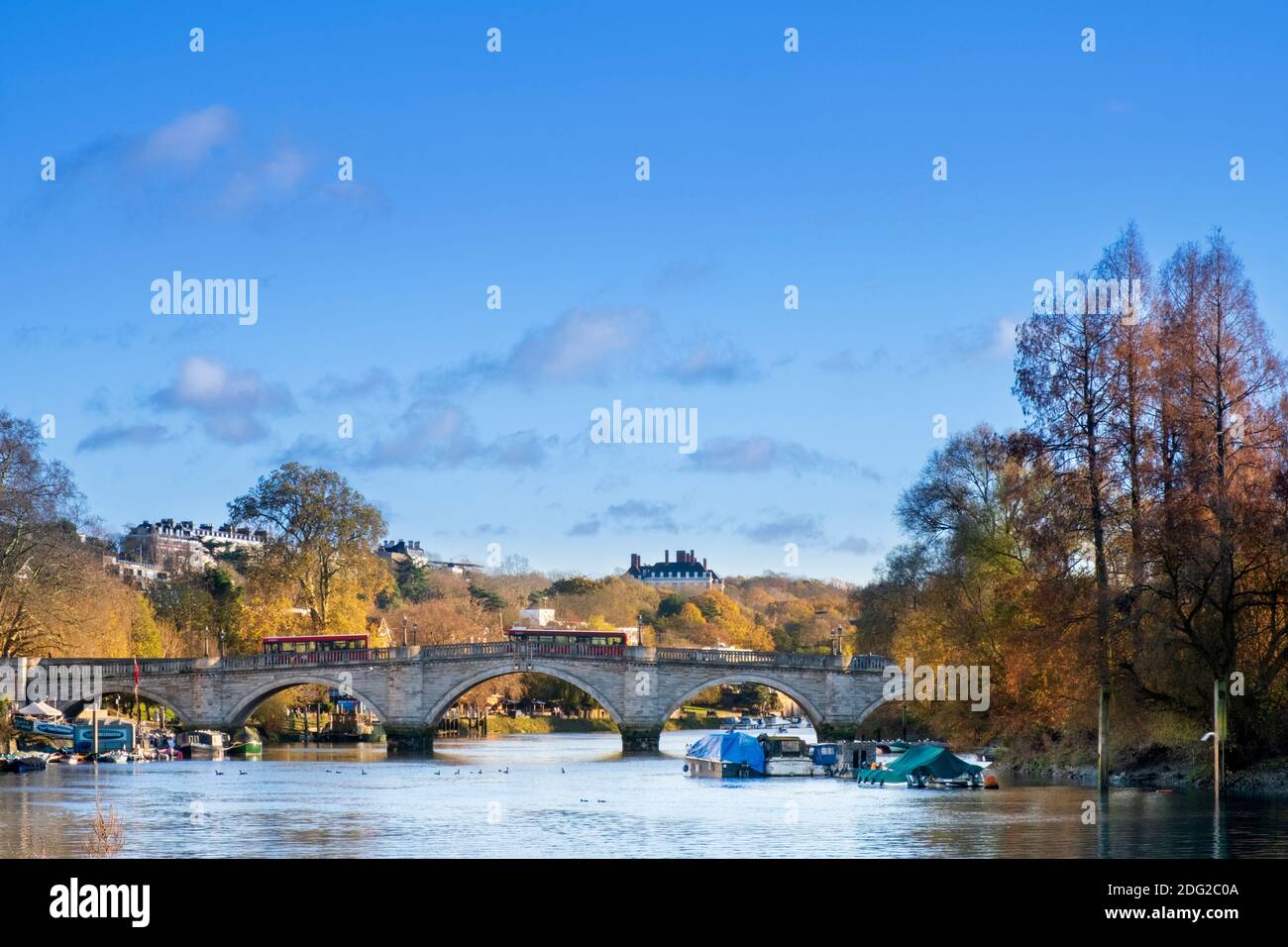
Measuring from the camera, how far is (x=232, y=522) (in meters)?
89.6

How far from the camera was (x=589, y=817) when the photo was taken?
135 feet

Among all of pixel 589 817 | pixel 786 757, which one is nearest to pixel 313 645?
pixel 786 757

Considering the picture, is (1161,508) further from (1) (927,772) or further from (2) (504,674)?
(2) (504,674)

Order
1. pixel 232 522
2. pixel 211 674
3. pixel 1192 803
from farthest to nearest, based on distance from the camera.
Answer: pixel 232 522, pixel 211 674, pixel 1192 803

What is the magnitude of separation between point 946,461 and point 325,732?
4369 centimetres

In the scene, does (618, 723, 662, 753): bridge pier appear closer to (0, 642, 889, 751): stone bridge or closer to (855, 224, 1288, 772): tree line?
(0, 642, 889, 751): stone bridge

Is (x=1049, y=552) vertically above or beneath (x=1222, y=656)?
above

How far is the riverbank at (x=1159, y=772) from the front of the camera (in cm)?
4359

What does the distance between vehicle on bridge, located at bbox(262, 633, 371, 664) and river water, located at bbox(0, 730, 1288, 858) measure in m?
16.6

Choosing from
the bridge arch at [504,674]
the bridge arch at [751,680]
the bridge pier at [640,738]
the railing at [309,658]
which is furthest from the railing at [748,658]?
the railing at [309,658]

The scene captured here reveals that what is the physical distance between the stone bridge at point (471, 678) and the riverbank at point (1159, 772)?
1329 cm

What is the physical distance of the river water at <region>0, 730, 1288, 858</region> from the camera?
33406 millimetres
